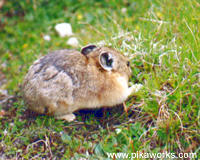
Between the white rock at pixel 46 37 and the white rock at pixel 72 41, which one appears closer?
the white rock at pixel 72 41

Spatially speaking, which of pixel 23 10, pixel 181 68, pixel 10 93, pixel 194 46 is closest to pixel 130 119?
pixel 181 68

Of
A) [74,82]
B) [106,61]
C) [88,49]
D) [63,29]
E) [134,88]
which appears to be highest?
[63,29]

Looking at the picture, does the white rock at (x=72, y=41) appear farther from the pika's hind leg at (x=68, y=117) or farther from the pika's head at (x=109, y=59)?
the pika's hind leg at (x=68, y=117)

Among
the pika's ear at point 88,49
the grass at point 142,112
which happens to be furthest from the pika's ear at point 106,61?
the grass at point 142,112

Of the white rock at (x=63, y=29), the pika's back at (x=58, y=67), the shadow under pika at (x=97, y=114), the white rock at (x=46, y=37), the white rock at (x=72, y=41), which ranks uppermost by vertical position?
the white rock at (x=63, y=29)

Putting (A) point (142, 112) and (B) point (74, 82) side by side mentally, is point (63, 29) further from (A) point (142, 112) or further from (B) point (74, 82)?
(A) point (142, 112)

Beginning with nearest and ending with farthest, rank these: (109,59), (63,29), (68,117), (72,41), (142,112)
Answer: (142,112)
(109,59)
(68,117)
(72,41)
(63,29)

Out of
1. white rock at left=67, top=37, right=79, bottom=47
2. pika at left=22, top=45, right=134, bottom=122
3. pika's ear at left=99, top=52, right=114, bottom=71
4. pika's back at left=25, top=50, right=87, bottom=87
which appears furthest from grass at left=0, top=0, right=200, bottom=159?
white rock at left=67, top=37, right=79, bottom=47

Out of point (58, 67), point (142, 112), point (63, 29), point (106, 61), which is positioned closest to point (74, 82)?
point (58, 67)

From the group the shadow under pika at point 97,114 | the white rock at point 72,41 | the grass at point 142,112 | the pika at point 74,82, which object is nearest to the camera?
the grass at point 142,112

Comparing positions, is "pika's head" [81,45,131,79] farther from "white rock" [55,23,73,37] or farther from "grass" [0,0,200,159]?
"white rock" [55,23,73,37]
